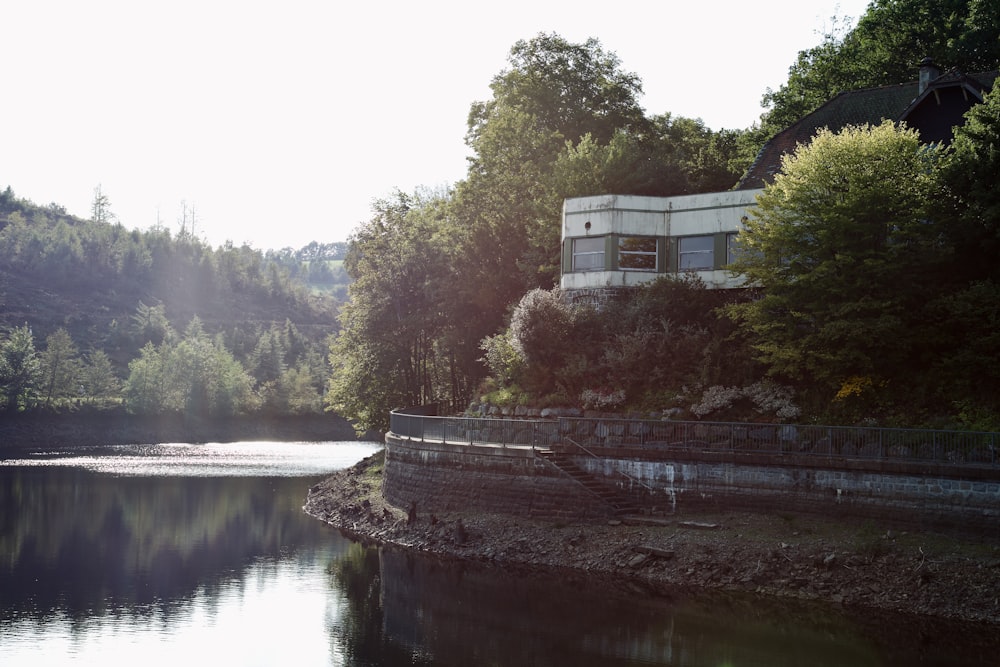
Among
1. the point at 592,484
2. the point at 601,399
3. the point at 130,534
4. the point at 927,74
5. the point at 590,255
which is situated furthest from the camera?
the point at 927,74

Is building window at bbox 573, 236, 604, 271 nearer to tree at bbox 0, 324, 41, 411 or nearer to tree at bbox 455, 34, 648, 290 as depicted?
tree at bbox 455, 34, 648, 290

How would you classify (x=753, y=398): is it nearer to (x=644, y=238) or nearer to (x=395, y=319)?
(x=644, y=238)

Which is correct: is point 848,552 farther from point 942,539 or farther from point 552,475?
point 552,475

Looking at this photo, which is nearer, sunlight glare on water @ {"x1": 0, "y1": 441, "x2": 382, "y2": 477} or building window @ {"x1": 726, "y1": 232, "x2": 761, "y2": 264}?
building window @ {"x1": 726, "y1": 232, "x2": 761, "y2": 264}

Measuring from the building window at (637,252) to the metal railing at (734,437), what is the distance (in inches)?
381

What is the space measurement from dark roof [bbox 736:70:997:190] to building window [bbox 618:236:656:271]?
5.14 m

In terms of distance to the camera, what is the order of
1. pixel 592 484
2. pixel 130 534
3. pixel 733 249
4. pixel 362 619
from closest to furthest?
1. pixel 362 619
2. pixel 592 484
3. pixel 733 249
4. pixel 130 534

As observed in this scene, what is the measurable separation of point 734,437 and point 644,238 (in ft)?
45.0

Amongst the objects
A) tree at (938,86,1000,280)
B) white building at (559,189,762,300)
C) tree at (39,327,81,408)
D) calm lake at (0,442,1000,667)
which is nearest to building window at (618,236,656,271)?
white building at (559,189,762,300)

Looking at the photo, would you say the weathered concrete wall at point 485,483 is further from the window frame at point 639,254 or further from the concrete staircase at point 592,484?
the window frame at point 639,254

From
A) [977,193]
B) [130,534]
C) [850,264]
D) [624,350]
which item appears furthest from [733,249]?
[130,534]

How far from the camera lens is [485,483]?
37062mm

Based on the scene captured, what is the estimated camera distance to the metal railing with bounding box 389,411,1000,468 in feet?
91.9

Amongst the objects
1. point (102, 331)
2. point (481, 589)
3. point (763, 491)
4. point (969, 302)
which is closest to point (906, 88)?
point (969, 302)
